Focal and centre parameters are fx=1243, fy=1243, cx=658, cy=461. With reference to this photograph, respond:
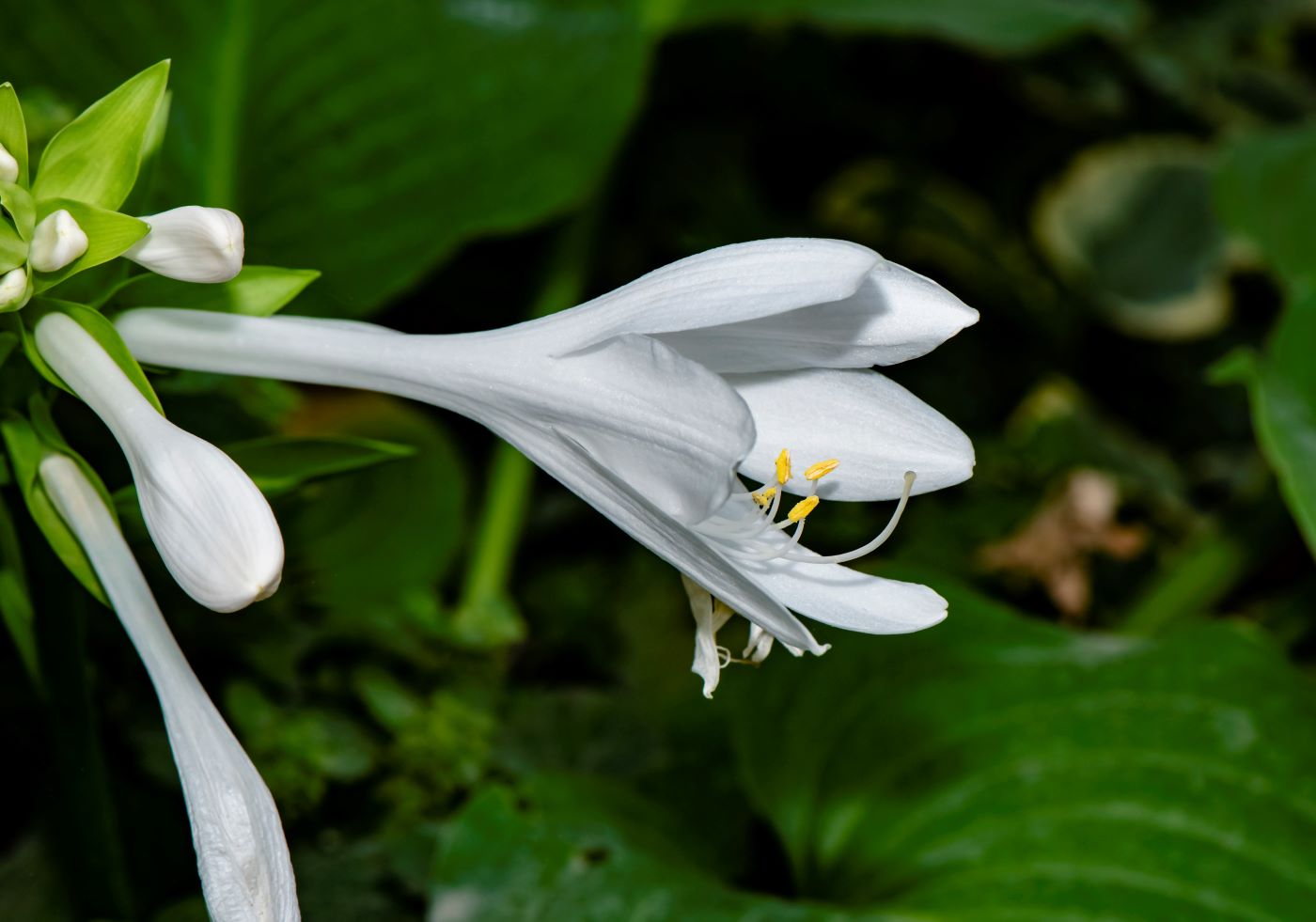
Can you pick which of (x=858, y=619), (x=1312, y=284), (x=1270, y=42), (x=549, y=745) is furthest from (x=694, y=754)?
(x=1270, y=42)

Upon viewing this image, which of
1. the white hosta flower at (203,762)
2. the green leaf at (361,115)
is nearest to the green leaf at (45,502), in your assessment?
the white hosta flower at (203,762)

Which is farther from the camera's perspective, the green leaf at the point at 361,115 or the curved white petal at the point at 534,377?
the green leaf at the point at 361,115

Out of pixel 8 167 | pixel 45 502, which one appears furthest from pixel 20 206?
pixel 45 502

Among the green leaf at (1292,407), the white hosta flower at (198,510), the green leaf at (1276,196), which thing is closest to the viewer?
the white hosta flower at (198,510)

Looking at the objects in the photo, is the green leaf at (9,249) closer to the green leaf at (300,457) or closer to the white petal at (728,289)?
the green leaf at (300,457)

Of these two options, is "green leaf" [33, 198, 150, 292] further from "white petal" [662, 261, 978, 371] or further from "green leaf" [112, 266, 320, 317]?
"white petal" [662, 261, 978, 371]

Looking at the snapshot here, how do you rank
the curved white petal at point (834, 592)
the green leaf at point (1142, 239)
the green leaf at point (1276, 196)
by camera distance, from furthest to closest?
1. the green leaf at point (1142, 239)
2. the green leaf at point (1276, 196)
3. the curved white petal at point (834, 592)

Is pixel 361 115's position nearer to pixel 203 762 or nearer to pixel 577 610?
pixel 577 610

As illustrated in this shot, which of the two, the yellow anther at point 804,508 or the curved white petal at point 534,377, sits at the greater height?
the curved white petal at point 534,377
